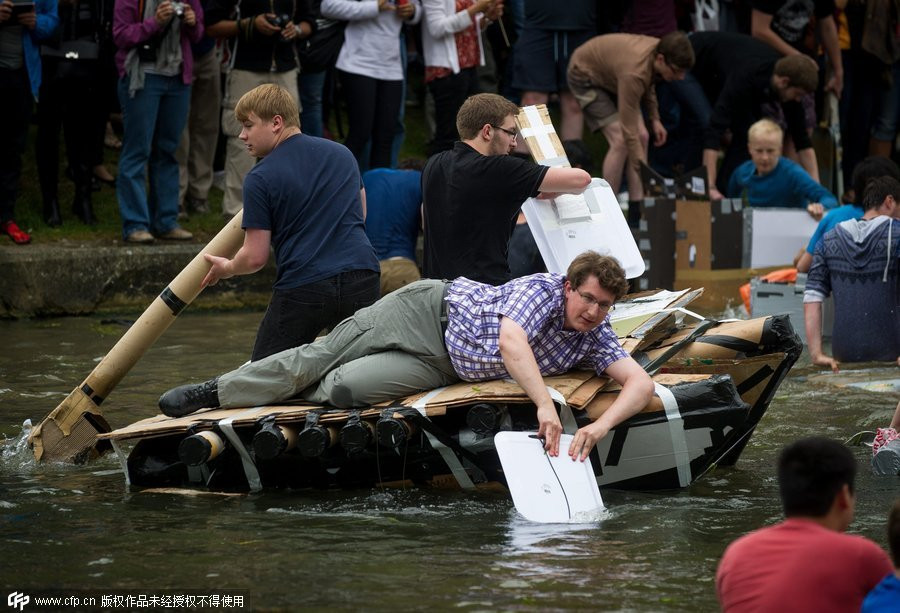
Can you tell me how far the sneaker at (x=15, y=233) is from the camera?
439 inches

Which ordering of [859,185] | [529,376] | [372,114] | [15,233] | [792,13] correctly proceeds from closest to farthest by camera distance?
[529,376], [859,185], [15,233], [372,114], [792,13]

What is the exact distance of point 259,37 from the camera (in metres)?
11.0

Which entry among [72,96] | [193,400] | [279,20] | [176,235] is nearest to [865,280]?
[193,400]

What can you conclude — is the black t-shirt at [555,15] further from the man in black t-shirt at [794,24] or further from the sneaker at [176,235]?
the sneaker at [176,235]

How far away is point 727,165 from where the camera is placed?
1318 cm

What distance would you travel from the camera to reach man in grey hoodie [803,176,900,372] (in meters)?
8.54

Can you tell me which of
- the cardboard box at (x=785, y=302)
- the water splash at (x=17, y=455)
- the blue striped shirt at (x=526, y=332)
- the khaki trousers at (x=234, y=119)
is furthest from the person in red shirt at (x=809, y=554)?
the khaki trousers at (x=234, y=119)

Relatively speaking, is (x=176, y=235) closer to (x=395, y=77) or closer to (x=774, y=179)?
(x=395, y=77)

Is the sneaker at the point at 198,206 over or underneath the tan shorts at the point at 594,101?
underneath

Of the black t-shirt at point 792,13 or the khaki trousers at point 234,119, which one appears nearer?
the khaki trousers at point 234,119

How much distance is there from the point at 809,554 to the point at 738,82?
918 cm

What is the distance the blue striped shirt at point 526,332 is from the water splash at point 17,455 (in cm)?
227

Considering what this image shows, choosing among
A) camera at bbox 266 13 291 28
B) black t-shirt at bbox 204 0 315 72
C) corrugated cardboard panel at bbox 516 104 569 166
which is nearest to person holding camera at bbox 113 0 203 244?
black t-shirt at bbox 204 0 315 72

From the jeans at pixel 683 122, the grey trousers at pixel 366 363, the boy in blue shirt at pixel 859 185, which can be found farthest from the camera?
the jeans at pixel 683 122
